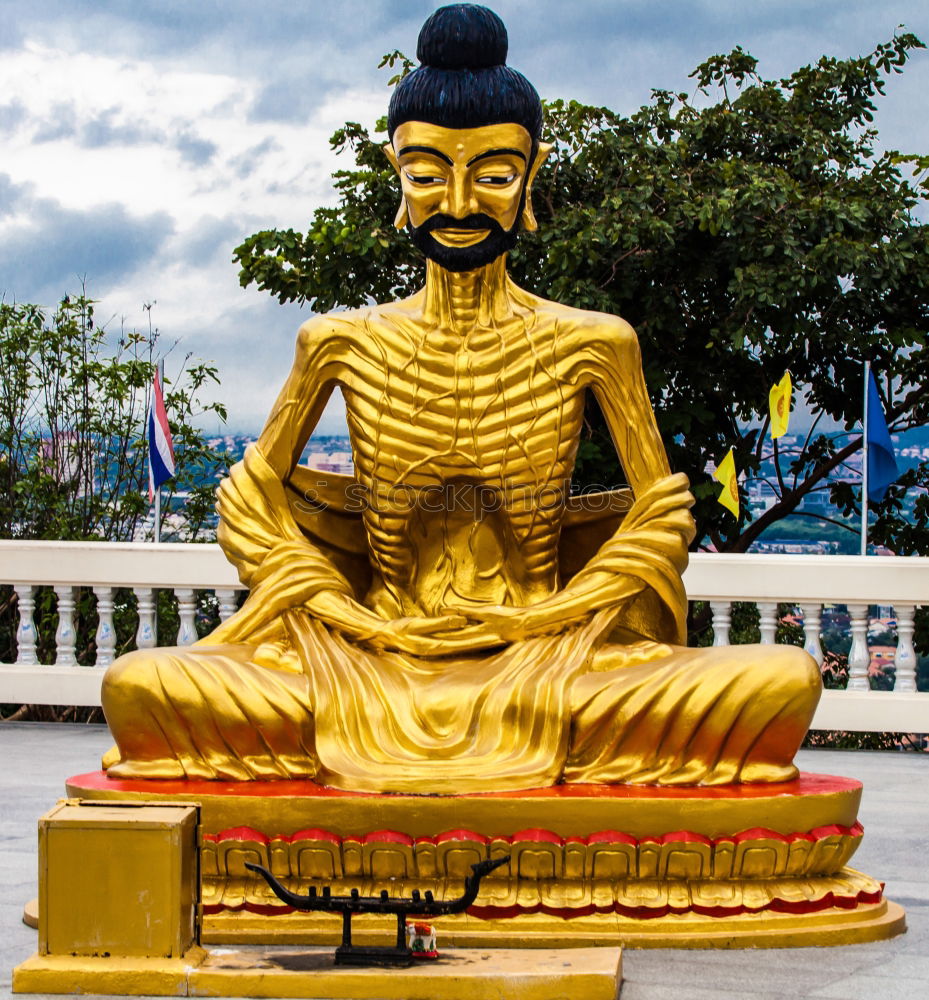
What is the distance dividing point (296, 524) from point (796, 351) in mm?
7224

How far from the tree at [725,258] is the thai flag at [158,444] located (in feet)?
6.98

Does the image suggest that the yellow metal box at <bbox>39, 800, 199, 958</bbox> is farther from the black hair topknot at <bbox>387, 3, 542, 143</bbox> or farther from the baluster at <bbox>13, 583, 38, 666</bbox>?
the baluster at <bbox>13, 583, 38, 666</bbox>

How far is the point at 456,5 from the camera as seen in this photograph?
5590 millimetres

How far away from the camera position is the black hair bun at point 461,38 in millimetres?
5559

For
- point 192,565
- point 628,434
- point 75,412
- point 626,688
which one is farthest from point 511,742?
point 75,412

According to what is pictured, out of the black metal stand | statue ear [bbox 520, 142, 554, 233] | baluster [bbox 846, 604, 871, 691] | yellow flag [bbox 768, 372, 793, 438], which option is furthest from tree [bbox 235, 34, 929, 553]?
the black metal stand

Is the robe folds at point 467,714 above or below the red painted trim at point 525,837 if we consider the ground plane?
above

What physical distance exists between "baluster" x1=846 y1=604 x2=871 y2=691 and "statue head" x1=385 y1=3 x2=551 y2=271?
3457 mm

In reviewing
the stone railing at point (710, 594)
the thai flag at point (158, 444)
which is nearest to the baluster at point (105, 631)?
the stone railing at point (710, 594)

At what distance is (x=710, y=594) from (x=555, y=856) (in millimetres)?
3764

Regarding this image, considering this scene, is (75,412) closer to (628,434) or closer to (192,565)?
(192,565)

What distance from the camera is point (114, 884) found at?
158 inches

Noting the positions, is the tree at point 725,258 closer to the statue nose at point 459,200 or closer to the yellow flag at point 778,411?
the yellow flag at point 778,411

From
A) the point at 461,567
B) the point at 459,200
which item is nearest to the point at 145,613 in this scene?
the point at 461,567
